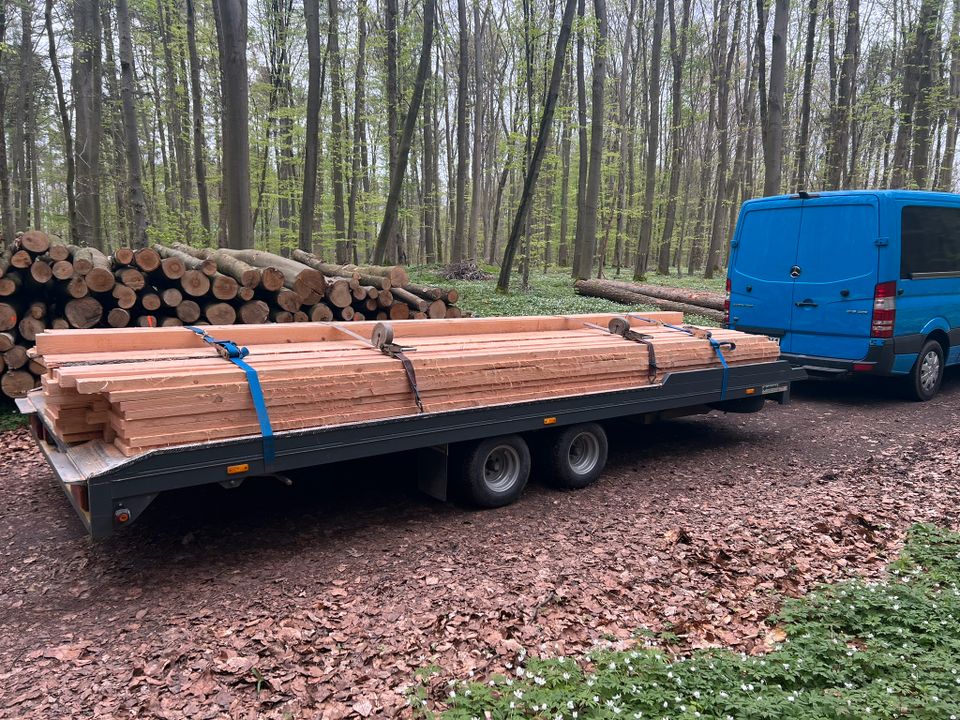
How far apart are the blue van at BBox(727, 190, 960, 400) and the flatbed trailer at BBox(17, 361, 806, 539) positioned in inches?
72.8

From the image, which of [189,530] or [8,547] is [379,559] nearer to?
[189,530]

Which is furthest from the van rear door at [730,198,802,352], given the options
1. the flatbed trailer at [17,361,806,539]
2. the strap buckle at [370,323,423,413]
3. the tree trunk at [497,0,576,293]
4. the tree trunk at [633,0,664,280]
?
the tree trunk at [633,0,664,280]

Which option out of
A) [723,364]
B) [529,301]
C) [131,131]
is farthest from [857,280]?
[131,131]

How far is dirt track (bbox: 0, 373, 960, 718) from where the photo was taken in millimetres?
3344

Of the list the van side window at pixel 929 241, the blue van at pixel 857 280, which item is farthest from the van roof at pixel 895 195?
the van side window at pixel 929 241

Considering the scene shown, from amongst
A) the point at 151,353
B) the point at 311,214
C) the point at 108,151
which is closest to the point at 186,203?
the point at 108,151

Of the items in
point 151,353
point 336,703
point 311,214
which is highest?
point 311,214

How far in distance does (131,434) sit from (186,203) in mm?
25985

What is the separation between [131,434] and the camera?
3795mm

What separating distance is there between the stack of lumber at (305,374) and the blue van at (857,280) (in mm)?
3078

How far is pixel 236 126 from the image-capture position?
13055 millimetres

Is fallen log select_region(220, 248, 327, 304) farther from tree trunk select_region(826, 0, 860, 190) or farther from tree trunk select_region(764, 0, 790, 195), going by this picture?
tree trunk select_region(826, 0, 860, 190)

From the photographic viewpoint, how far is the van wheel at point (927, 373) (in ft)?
31.6

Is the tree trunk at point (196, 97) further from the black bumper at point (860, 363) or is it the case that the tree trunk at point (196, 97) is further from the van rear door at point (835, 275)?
the black bumper at point (860, 363)
